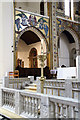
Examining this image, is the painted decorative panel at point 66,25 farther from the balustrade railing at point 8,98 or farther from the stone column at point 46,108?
the stone column at point 46,108

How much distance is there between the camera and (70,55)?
57.8 ft

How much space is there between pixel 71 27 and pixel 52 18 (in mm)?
2313

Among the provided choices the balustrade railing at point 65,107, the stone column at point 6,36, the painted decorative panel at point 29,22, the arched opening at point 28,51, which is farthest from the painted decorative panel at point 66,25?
the balustrade railing at point 65,107

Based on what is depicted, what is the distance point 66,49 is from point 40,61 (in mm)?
13008

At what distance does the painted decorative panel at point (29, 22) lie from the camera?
12.0m

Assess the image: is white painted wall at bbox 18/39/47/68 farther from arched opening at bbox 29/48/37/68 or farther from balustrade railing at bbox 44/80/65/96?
balustrade railing at bbox 44/80/65/96

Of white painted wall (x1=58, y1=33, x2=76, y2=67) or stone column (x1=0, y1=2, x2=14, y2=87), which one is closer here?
stone column (x1=0, y1=2, x2=14, y2=87)

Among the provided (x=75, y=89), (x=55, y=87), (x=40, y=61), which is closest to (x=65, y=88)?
(x=75, y=89)

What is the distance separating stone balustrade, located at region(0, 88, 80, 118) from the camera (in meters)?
2.60

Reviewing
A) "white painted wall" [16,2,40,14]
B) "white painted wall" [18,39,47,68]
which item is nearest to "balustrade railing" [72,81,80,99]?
"white painted wall" [18,39,47,68]

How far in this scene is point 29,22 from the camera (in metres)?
12.7

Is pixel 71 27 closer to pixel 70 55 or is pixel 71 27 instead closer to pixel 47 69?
pixel 70 55

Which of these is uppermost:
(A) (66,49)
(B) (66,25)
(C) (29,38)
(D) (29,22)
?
(B) (66,25)

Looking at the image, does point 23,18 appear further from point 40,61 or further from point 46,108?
point 46,108
